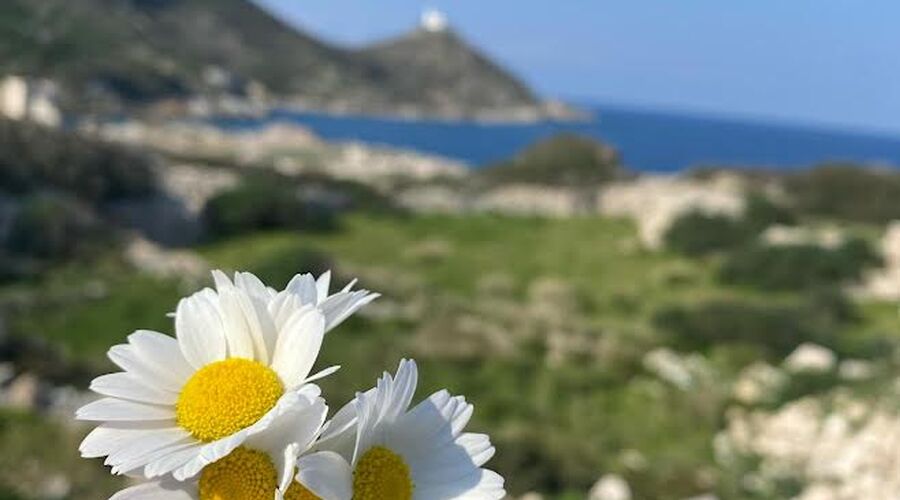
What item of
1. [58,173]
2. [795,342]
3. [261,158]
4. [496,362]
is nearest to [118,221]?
[58,173]

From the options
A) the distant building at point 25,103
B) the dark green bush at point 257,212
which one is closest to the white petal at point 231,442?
the dark green bush at point 257,212

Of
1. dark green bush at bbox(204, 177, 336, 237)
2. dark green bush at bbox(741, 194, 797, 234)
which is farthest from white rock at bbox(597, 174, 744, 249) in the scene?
dark green bush at bbox(204, 177, 336, 237)

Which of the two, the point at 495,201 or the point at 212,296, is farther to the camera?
the point at 495,201

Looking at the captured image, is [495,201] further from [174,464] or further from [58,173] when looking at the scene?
[174,464]

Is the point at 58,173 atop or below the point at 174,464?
below

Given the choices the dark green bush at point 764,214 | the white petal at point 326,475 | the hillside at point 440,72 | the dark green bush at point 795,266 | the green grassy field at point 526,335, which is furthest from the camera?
the hillside at point 440,72

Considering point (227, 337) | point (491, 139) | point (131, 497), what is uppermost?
point (227, 337)

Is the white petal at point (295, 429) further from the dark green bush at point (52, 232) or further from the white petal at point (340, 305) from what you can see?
the dark green bush at point (52, 232)
